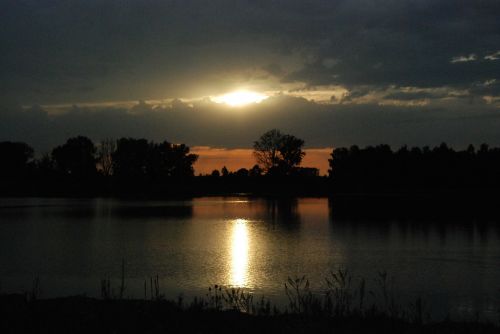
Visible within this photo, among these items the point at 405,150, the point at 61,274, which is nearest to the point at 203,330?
the point at 61,274

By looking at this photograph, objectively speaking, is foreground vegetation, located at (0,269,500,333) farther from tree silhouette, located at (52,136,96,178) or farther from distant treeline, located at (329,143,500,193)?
tree silhouette, located at (52,136,96,178)

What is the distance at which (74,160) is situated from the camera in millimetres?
132500

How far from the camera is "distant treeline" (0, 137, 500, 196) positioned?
10825 centimetres

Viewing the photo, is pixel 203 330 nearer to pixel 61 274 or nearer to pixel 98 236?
pixel 61 274

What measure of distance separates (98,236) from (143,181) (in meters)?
99.1

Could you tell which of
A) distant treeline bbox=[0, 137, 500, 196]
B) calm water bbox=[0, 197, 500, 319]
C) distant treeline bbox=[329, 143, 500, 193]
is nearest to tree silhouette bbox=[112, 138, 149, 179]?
distant treeline bbox=[0, 137, 500, 196]

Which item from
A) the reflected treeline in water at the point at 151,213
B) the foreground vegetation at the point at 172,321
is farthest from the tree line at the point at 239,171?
the foreground vegetation at the point at 172,321

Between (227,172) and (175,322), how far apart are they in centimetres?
14174

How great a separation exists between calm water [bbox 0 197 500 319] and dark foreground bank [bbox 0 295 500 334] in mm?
4903

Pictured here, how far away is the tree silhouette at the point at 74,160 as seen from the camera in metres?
132

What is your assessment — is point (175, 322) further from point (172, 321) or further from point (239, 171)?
point (239, 171)

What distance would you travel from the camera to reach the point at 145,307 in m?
10.7

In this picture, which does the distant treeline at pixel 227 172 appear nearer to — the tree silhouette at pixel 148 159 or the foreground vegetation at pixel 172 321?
the tree silhouette at pixel 148 159

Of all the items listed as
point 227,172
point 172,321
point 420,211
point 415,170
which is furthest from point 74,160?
point 172,321
